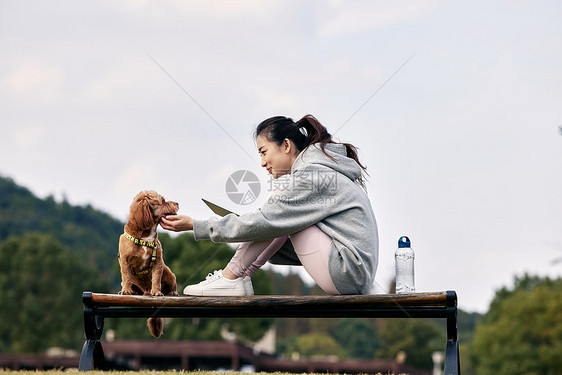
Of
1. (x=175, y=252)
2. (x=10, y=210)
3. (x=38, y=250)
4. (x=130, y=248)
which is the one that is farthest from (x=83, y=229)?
(x=130, y=248)

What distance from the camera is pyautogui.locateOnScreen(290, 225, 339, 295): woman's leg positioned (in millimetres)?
6211

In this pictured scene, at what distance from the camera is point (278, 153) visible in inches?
264

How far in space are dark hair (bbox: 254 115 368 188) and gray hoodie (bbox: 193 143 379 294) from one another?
1.02ft

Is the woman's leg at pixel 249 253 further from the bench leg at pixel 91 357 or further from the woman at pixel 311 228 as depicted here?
the bench leg at pixel 91 357

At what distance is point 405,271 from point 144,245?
2.07m

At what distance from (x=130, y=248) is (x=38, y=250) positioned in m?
70.7

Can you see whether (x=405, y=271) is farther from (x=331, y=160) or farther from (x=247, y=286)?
(x=247, y=286)

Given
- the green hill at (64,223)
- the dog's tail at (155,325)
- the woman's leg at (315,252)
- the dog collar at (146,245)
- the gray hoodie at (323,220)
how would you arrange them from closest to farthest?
1. the gray hoodie at (323,220)
2. the woman's leg at (315,252)
3. the dog collar at (146,245)
4. the dog's tail at (155,325)
5. the green hill at (64,223)

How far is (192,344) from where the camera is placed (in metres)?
55.4

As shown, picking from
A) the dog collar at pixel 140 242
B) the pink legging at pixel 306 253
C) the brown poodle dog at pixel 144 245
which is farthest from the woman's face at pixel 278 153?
the dog collar at pixel 140 242

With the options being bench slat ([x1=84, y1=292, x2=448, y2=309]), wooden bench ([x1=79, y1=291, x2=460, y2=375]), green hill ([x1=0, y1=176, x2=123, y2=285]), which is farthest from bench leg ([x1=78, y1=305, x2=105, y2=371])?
green hill ([x1=0, y1=176, x2=123, y2=285])

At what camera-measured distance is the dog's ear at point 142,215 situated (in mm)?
6324

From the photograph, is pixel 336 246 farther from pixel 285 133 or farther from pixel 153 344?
pixel 153 344

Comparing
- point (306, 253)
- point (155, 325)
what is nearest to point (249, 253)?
point (306, 253)
